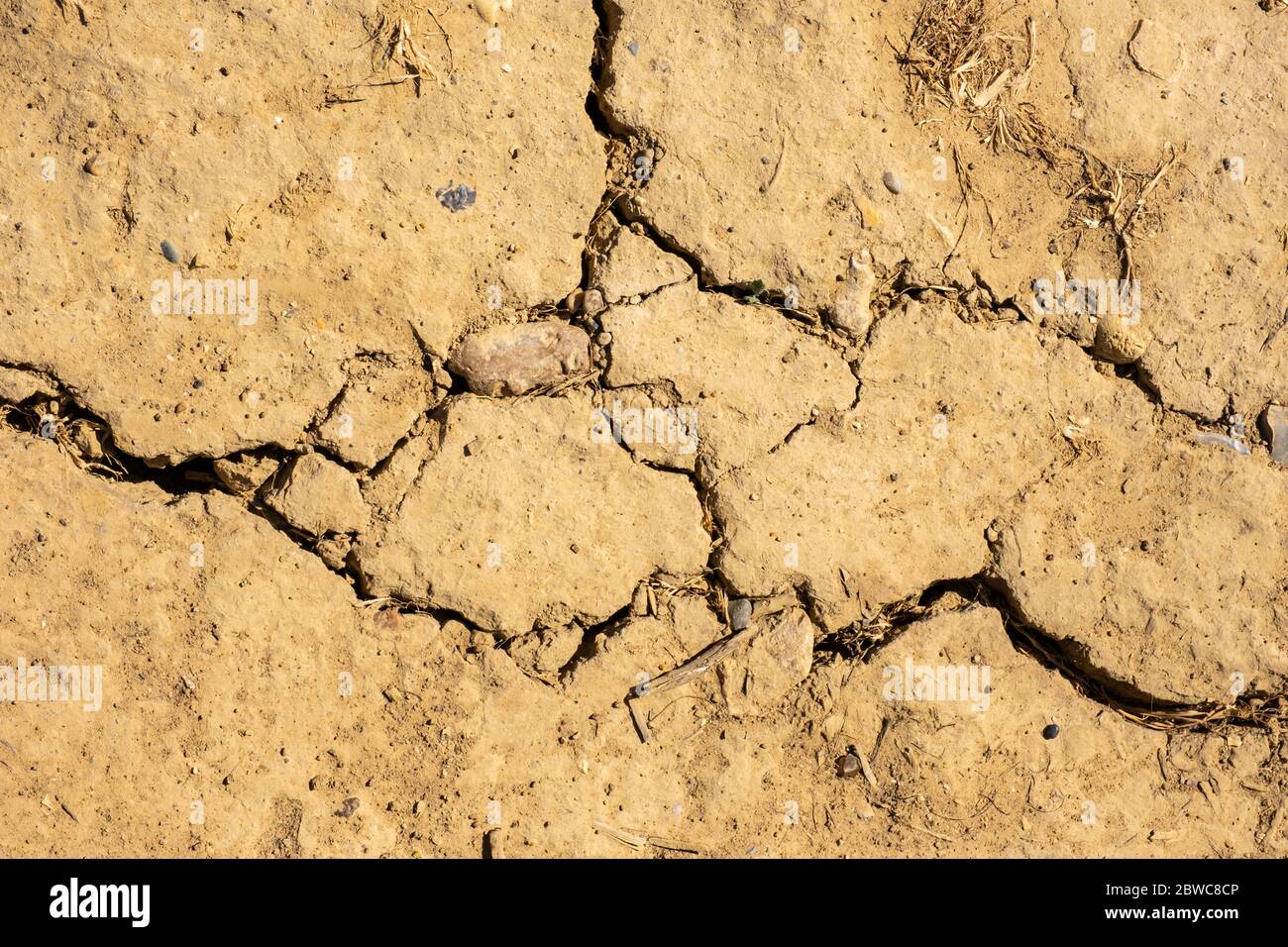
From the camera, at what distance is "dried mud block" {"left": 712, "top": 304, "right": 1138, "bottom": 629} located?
302 centimetres

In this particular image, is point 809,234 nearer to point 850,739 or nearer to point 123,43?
point 850,739

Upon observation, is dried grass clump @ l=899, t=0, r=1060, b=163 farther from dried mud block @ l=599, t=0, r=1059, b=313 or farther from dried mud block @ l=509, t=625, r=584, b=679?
dried mud block @ l=509, t=625, r=584, b=679

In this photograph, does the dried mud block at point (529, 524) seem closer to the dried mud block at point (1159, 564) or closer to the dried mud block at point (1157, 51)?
the dried mud block at point (1159, 564)

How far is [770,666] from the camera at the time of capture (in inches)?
119

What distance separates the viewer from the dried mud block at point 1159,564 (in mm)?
3107

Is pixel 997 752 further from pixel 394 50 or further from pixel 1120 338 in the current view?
pixel 394 50

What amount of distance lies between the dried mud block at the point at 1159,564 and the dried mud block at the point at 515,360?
1421 millimetres

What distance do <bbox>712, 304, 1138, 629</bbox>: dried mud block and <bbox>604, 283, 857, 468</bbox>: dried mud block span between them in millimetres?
Result: 80

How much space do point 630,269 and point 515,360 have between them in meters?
0.44

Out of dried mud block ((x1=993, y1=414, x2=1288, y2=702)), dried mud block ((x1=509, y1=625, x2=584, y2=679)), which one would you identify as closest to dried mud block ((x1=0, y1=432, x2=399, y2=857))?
dried mud block ((x1=509, y1=625, x2=584, y2=679))

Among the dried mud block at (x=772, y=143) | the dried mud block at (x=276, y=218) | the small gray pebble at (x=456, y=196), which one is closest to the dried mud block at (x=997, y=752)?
Answer: the dried mud block at (x=772, y=143)

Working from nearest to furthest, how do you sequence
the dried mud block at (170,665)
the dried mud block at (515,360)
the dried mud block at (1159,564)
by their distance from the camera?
the dried mud block at (170,665)
the dried mud block at (515,360)
the dried mud block at (1159,564)

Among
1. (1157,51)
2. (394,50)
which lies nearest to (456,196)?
(394,50)

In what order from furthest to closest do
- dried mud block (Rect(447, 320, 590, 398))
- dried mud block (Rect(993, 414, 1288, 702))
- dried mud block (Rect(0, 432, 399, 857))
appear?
dried mud block (Rect(993, 414, 1288, 702)) → dried mud block (Rect(447, 320, 590, 398)) → dried mud block (Rect(0, 432, 399, 857))
